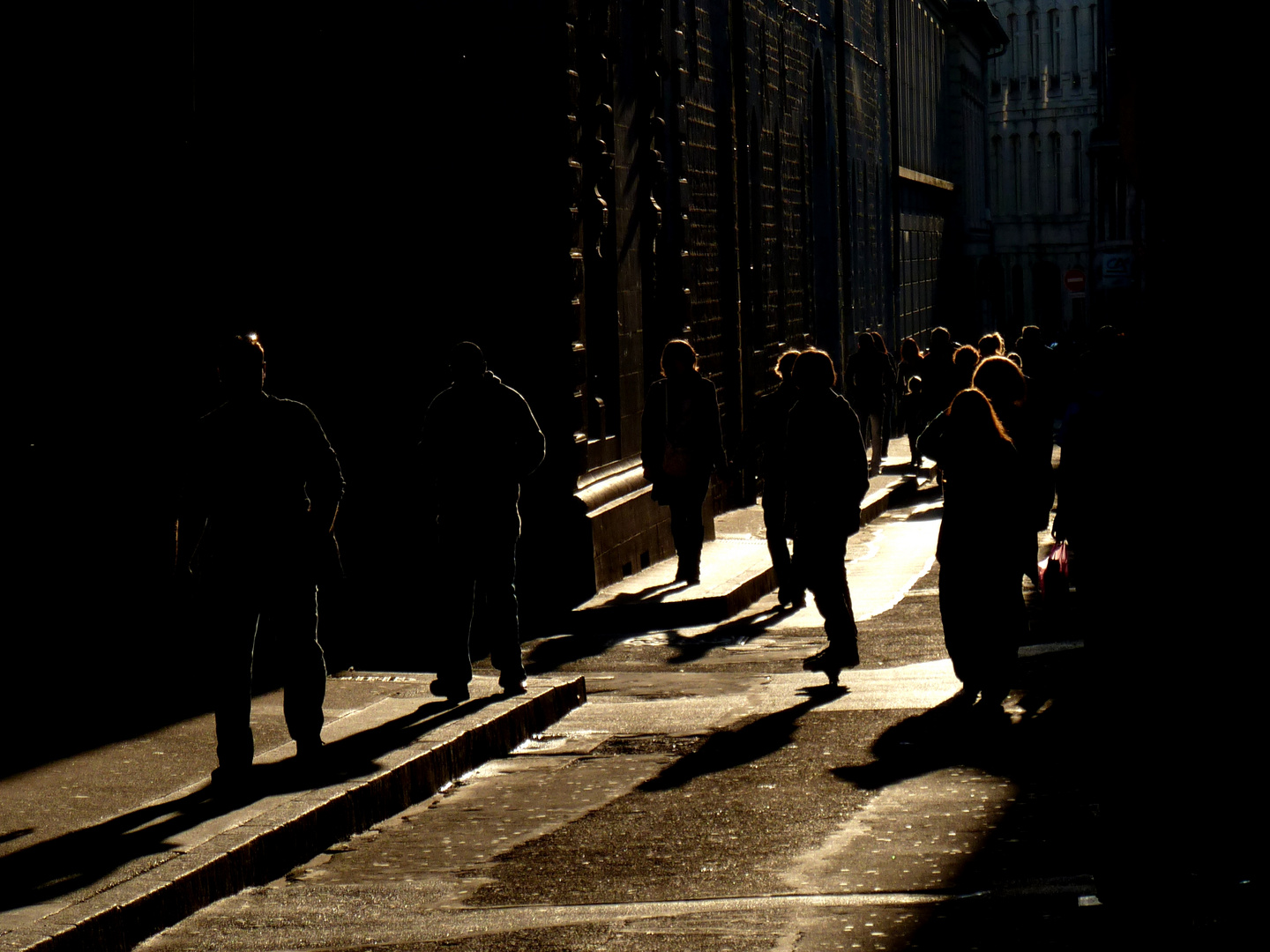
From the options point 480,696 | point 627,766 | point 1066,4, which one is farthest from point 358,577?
point 1066,4

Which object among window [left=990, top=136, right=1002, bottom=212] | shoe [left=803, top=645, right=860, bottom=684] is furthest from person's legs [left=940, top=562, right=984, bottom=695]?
window [left=990, top=136, right=1002, bottom=212]

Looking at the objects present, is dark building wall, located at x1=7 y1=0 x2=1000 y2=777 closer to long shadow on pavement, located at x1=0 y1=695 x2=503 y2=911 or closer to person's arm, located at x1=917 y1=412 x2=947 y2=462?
person's arm, located at x1=917 y1=412 x2=947 y2=462

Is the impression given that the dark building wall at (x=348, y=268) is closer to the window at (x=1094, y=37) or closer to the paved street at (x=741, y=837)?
the paved street at (x=741, y=837)

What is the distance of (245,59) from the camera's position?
51.4 ft

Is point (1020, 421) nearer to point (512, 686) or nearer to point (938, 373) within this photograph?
point (512, 686)

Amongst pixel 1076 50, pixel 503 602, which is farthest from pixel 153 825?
pixel 1076 50

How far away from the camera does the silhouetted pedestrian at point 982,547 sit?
10.7 metres

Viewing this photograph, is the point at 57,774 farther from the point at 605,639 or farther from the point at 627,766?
the point at 605,639

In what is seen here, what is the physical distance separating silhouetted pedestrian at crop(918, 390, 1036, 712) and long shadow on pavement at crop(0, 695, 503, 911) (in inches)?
101

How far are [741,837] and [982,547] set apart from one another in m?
3.34

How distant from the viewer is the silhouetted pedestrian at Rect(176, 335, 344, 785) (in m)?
8.35

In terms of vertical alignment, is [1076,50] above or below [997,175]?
above

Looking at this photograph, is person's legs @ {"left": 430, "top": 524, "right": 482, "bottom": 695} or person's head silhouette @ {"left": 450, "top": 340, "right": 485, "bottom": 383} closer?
person's legs @ {"left": 430, "top": 524, "right": 482, "bottom": 695}

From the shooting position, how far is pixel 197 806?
310 inches
